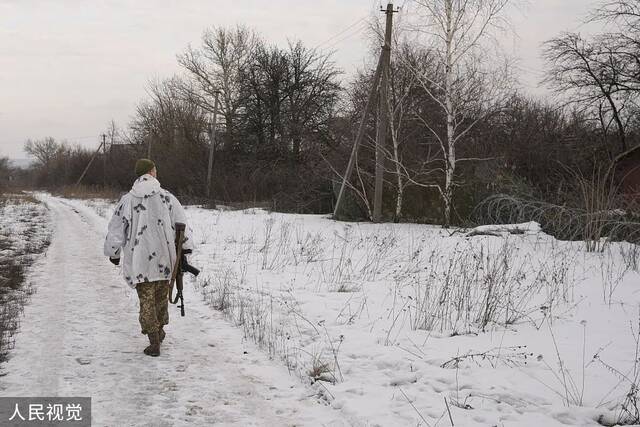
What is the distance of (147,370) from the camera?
4.43 meters

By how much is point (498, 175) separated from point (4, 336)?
14.0 m

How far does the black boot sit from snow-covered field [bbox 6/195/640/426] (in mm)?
1012

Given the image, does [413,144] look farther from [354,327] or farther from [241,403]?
[241,403]

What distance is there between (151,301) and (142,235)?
0.67 meters

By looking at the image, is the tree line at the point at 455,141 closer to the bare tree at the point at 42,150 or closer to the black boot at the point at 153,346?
the black boot at the point at 153,346

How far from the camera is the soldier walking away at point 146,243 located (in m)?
4.81

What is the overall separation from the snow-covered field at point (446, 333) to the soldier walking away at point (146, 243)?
3.66 ft

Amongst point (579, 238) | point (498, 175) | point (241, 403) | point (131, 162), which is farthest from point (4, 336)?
point (131, 162)

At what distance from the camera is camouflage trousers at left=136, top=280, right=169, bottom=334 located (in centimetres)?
484

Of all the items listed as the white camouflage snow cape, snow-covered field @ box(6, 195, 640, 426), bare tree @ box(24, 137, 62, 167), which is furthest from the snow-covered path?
bare tree @ box(24, 137, 62, 167)

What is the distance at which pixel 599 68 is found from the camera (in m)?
17.0

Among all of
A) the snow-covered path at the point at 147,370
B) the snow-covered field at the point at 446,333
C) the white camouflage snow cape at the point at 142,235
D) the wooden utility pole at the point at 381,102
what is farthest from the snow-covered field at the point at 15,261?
the wooden utility pole at the point at 381,102

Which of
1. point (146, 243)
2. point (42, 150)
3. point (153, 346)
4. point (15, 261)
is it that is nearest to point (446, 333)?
point (153, 346)

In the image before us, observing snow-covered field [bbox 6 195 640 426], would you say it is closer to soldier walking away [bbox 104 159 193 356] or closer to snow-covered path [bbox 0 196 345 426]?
snow-covered path [bbox 0 196 345 426]
